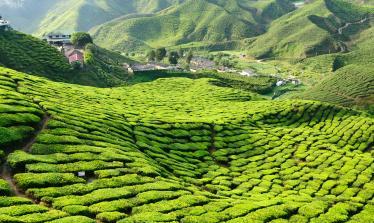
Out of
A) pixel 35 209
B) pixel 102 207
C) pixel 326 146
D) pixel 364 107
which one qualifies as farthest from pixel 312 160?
pixel 364 107

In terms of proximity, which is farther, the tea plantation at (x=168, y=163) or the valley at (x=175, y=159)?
the valley at (x=175, y=159)

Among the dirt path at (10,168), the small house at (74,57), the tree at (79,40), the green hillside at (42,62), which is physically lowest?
the dirt path at (10,168)

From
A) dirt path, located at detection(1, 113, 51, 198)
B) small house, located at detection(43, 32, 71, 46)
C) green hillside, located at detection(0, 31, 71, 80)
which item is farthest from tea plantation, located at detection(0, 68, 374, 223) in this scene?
small house, located at detection(43, 32, 71, 46)

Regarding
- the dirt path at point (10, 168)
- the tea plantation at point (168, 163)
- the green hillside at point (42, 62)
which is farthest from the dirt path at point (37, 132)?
the green hillside at point (42, 62)

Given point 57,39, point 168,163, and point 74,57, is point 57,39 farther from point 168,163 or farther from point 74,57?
point 168,163

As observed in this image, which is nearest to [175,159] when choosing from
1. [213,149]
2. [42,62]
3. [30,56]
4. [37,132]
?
[213,149]

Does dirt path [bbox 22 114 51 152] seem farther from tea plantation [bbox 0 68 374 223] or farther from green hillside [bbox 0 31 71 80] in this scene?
green hillside [bbox 0 31 71 80]

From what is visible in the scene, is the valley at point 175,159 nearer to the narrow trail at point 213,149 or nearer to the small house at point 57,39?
→ the narrow trail at point 213,149

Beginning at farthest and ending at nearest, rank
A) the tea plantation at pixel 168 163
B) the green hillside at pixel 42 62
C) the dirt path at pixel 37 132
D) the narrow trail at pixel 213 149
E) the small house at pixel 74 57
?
the small house at pixel 74 57 < the green hillside at pixel 42 62 < the narrow trail at pixel 213 149 < the dirt path at pixel 37 132 < the tea plantation at pixel 168 163
